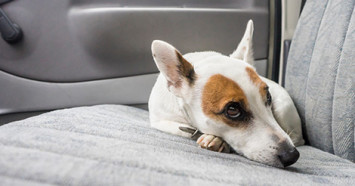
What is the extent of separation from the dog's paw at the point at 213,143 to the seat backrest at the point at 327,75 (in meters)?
0.34

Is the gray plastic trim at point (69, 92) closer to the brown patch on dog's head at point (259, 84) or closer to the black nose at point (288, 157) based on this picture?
the brown patch on dog's head at point (259, 84)

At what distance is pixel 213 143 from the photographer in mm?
910

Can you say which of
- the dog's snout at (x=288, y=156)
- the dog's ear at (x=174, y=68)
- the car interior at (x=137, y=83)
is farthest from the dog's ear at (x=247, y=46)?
the dog's snout at (x=288, y=156)

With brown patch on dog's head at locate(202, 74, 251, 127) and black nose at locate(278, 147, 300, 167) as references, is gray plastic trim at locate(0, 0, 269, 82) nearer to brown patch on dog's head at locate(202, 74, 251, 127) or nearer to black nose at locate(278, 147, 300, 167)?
brown patch on dog's head at locate(202, 74, 251, 127)

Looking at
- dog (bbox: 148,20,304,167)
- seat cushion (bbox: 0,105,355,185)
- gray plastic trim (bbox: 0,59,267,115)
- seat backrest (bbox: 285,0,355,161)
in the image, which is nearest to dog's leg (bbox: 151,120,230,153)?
dog (bbox: 148,20,304,167)

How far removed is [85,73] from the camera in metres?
1.68

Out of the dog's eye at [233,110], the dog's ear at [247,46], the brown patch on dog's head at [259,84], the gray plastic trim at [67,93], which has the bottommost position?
the gray plastic trim at [67,93]

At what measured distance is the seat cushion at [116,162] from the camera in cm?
49

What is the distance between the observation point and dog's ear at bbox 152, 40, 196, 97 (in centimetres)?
99

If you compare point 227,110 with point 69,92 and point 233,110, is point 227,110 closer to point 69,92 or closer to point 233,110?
point 233,110

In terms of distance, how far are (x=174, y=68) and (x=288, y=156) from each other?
1.59 ft

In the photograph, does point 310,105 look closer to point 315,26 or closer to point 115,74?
point 315,26

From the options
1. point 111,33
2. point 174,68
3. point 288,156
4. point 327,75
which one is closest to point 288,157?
point 288,156

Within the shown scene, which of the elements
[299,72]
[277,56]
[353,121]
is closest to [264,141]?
[353,121]
